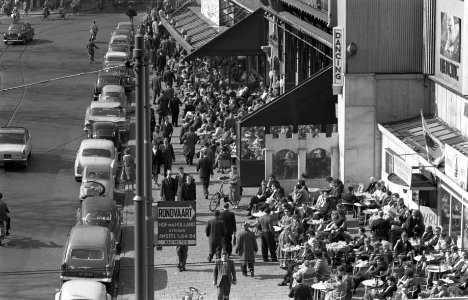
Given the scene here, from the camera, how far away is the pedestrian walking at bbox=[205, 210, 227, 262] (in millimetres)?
34000

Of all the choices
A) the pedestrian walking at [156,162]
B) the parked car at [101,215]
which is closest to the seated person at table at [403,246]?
the parked car at [101,215]

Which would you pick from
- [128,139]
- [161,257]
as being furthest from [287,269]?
[128,139]

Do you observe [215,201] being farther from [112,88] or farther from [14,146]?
[112,88]

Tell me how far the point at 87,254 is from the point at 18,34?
4822 cm

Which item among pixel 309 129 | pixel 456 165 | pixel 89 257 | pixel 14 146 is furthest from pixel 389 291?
pixel 14 146

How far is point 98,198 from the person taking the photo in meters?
37.2

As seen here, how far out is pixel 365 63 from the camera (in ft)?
133

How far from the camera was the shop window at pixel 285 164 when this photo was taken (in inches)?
1652

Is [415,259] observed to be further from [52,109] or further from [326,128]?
[52,109]

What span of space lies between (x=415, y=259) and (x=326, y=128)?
457 inches

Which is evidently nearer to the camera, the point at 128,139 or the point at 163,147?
the point at 163,147

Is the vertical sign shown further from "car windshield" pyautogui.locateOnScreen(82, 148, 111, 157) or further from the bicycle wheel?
"car windshield" pyautogui.locateOnScreen(82, 148, 111, 157)

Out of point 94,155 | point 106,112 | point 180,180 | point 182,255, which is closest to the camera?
point 182,255

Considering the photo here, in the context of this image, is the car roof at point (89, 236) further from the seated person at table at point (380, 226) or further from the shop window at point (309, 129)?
the shop window at point (309, 129)
